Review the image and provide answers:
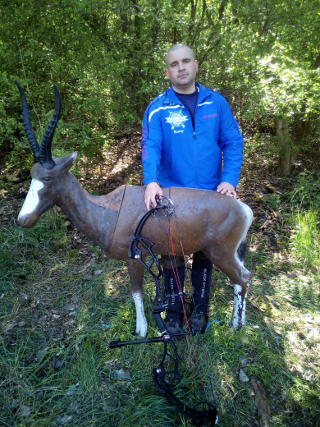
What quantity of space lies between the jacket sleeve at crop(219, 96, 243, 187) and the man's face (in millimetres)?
347

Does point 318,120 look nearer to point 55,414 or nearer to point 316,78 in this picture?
point 316,78

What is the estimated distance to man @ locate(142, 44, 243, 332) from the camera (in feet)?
8.11

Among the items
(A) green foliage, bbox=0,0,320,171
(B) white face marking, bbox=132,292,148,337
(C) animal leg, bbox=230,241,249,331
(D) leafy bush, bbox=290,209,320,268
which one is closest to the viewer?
(C) animal leg, bbox=230,241,249,331

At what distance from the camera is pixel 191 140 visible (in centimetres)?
254

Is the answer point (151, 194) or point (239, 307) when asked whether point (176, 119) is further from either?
point (239, 307)

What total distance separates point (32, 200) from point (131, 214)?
2.44ft

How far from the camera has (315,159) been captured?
638 cm

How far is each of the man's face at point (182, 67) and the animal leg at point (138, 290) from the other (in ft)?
4.93

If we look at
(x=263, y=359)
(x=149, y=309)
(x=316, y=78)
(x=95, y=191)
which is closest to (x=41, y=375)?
(x=149, y=309)

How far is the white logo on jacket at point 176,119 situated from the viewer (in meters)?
2.51

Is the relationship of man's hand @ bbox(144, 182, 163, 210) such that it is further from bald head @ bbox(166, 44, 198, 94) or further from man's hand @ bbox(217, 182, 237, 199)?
bald head @ bbox(166, 44, 198, 94)

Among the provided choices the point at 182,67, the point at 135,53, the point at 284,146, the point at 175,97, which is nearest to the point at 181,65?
the point at 182,67

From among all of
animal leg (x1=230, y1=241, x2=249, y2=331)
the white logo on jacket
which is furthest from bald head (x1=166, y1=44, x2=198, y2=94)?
animal leg (x1=230, y1=241, x2=249, y2=331)

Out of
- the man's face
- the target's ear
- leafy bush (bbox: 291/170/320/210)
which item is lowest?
leafy bush (bbox: 291/170/320/210)
